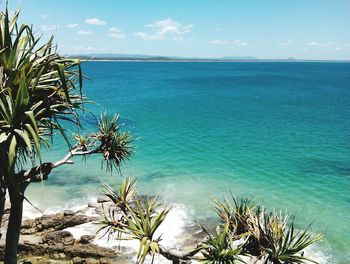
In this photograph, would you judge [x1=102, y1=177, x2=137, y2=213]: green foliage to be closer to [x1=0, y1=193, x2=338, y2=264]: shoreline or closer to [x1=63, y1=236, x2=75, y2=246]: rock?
[x1=0, y1=193, x2=338, y2=264]: shoreline

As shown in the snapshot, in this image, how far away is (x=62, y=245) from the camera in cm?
1688

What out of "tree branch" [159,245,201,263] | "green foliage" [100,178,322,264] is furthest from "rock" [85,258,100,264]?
"tree branch" [159,245,201,263]

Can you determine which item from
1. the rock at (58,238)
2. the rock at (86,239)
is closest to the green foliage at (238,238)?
the rock at (86,239)

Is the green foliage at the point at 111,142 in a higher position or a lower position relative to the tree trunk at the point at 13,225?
higher

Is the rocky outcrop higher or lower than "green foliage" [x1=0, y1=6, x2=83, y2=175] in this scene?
lower

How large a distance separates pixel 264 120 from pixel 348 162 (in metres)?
22.7

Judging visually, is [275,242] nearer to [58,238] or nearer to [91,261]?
[91,261]

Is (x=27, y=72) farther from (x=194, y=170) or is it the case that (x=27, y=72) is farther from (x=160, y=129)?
(x=160, y=129)

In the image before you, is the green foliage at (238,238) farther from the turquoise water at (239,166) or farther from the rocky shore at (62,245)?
the turquoise water at (239,166)

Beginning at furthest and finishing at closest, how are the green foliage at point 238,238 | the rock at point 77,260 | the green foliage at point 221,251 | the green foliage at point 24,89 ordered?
the rock at point 77,260, the green foliage at point 238,238, the green foliage at point 221,251, the green foliage at point 24,89

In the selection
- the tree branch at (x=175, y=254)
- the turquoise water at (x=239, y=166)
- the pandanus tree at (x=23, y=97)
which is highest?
the pandanus tree at (x=23, y=97)

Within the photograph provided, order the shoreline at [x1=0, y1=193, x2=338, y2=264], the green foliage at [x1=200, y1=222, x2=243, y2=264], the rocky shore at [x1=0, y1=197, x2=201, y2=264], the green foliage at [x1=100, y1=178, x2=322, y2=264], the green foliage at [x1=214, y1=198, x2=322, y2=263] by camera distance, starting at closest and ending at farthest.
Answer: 1. the green foliage at [x1=200, y1=222, x2=243, y2=264]
2. the green foliage at [x1=100, y1=178, x2=322, y2=264]
3. the green foliage at [x1=214, y1=198, x2=322, y2=263]
4. the rocky shore at [x1=0, y1=197, x2=201, y2=264]
5. the shoreline at [x1=0, y1=193, x2=338, y2=264]

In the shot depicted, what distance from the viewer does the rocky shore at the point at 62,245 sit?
52.9 ft

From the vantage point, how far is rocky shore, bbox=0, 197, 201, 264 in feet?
52.9
